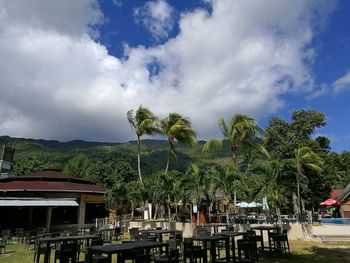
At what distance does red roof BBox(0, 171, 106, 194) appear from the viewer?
23031 millimetres

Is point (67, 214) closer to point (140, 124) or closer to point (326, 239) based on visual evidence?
point (140, 124)

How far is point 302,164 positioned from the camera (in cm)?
3097

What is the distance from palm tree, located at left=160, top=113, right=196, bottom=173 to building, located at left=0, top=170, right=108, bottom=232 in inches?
288

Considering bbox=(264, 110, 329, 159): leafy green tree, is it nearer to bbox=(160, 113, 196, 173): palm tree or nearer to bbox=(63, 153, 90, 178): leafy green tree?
bbox=(160, 113, 196, 173): palm tree

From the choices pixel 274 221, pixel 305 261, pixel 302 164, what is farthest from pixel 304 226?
pixel 302 164

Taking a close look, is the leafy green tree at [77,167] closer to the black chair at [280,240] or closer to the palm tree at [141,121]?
the palm tree at [141,121]

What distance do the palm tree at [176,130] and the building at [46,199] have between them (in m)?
7.31

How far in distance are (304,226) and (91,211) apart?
63.9 ft

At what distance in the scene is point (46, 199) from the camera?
72.2 ft

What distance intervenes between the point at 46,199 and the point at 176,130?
11.7 m

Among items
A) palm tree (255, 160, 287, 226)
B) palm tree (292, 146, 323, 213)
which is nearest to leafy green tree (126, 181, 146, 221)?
palm tree (255, 160, 287, 226)

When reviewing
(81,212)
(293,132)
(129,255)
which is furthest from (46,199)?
(293,132)

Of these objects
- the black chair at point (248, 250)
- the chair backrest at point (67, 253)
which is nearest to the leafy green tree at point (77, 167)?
the chair backrest at point (67, 253)

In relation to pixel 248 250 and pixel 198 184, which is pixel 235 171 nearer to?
→ pixel 198 184
